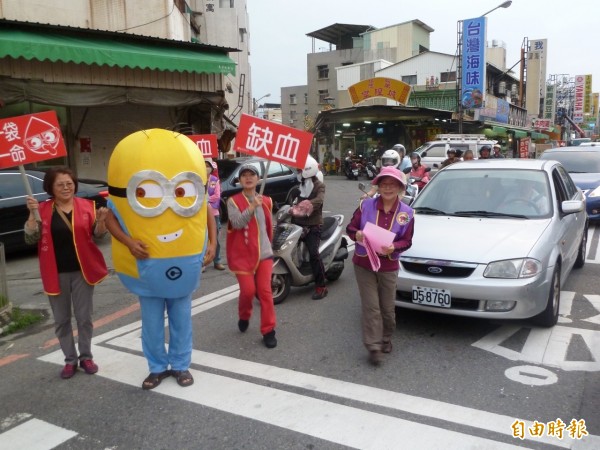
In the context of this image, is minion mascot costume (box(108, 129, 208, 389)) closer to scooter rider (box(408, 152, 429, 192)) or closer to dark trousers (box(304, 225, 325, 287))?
dark trousers (box(304, 225, 325, 287))

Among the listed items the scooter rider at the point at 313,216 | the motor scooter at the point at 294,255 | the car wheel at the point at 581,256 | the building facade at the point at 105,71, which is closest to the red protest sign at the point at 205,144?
the building facade at the point at 105,71

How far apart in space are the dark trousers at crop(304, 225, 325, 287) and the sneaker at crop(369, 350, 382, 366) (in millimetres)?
1988

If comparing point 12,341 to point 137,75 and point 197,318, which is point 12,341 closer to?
point 197,318

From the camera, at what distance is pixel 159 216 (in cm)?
344

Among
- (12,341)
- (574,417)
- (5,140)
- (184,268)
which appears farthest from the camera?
(12,341)

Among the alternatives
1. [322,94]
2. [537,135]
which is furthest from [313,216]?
[537,135]

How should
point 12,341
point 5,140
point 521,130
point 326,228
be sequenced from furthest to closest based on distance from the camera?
point 521,130 < point 326,228 < point 12,341 < point 5,140

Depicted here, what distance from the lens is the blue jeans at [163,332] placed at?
12.2 feet

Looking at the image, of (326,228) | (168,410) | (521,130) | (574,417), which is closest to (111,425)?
(168,410)

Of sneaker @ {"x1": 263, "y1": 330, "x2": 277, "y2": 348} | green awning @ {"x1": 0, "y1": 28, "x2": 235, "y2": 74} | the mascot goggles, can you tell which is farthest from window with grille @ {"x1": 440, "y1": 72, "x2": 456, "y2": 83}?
the mascot goggles

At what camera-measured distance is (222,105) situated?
12.6 meters

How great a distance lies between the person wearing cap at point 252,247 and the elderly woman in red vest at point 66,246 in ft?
3.57

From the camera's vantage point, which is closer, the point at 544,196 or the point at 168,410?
the point at 168,410

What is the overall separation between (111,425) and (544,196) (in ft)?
15.2
